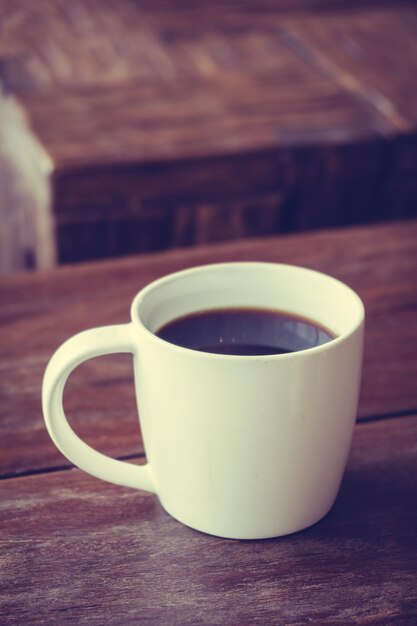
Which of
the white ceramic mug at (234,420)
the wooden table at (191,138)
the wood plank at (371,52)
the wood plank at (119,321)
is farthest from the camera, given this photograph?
the wood plank at (371,52)

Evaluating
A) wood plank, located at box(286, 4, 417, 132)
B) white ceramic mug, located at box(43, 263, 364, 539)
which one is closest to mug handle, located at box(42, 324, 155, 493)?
white ceramic mug, located at box(43, 263, 364, 539)

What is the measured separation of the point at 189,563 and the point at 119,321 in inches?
9.7

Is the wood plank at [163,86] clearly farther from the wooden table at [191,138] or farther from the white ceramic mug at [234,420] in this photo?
the white ceramic mug at [234,420]

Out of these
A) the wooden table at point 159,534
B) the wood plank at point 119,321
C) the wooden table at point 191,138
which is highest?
the wooden table at point 159,534

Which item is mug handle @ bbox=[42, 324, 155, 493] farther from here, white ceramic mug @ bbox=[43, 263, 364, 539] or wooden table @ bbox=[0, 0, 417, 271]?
wooden table @ bbox=[0, 0, 417, 271]

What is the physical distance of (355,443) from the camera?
0.46 meters

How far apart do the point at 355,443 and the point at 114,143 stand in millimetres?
617

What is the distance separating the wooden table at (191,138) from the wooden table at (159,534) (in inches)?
16.4

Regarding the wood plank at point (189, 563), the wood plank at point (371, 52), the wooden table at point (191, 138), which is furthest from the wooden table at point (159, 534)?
the wood plank at point (371, 52)

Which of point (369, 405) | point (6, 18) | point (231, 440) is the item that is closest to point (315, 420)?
point (231, 440)

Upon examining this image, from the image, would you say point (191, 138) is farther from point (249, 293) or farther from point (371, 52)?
point (249, 293)

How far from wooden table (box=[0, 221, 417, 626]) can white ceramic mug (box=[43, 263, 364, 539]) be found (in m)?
0.02

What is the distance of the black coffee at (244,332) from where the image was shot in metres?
0.41

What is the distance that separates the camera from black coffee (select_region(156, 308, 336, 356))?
16.0 inches
